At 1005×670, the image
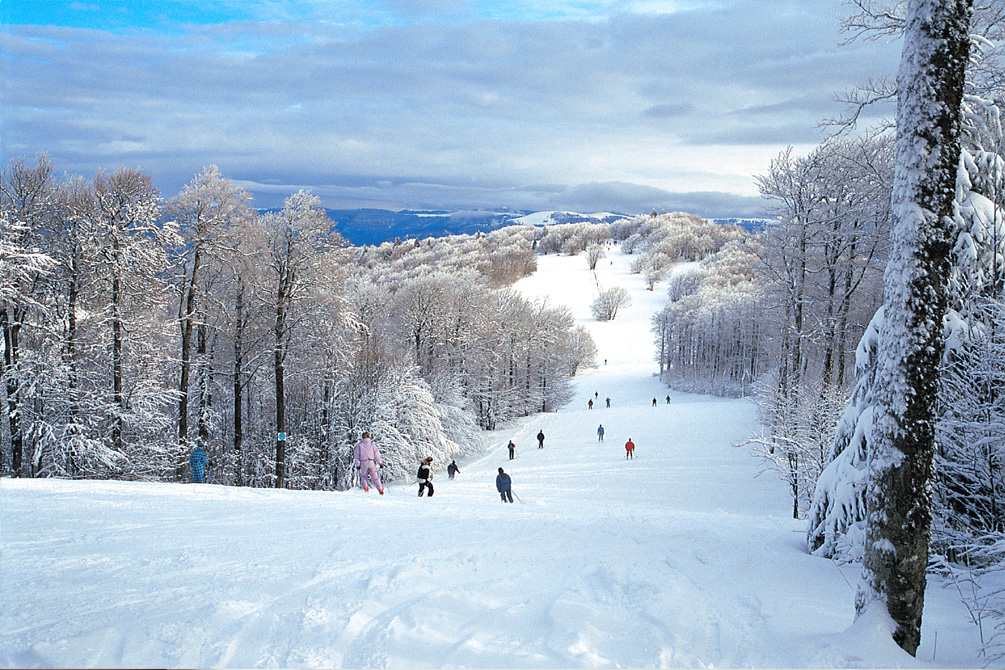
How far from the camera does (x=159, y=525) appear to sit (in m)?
7.59

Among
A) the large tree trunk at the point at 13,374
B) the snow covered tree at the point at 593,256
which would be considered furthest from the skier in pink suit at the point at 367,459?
the snow covered tree at the point at 593,256

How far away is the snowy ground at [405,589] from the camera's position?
4129 millimetres

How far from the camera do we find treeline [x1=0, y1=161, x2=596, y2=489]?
52.4 feet

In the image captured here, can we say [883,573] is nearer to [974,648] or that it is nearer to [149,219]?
[974,648]

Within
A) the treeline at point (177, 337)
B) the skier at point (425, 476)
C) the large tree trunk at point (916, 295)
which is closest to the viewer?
the large tree trunk at point (916, 295)

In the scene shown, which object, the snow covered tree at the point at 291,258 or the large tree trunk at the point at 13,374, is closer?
the large tree trunk at the point at 13,374

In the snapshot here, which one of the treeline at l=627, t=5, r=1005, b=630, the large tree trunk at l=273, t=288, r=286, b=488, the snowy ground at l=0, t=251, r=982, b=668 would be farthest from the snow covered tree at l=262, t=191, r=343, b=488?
the treeline at l=627, t=5, r=1005, b=630

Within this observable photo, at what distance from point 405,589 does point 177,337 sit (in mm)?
18409

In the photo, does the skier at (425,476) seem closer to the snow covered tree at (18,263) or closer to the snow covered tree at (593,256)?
the snow covered tree at (18,263)

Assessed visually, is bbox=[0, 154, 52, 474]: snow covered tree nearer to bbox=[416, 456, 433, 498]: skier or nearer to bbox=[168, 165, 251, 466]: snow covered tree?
bbox=[168, 165, 251, 466]: snow covered tree

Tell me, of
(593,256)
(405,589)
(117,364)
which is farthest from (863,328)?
(593,256)

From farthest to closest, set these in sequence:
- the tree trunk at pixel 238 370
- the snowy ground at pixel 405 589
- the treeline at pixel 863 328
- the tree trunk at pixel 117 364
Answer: the tree trunk at pixel 238 370
the tree trunk at pixel 117 364
the treeline at pixel 863 328
the snowy ground at pixel 405 589

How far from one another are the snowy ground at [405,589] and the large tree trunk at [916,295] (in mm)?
609

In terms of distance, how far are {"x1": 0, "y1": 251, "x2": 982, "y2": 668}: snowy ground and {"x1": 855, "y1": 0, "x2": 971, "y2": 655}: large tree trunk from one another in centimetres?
61
